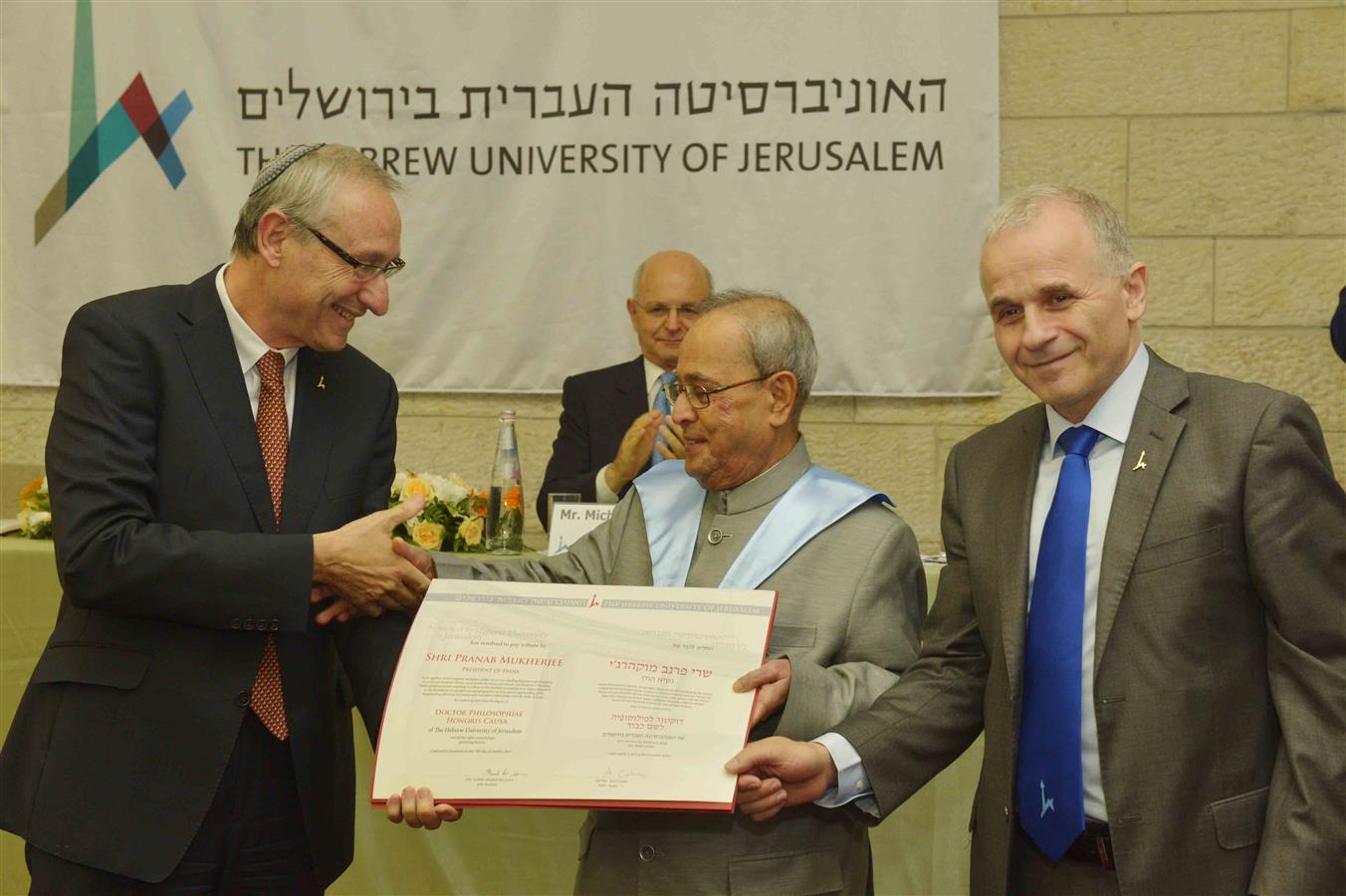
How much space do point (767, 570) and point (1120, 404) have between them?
601 mm

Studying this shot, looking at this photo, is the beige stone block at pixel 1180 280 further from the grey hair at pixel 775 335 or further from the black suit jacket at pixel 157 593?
the black suit jacket at pixel 157 593

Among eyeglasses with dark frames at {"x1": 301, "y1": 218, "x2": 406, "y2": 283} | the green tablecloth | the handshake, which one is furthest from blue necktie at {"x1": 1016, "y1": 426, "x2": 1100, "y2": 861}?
the green tablecloth

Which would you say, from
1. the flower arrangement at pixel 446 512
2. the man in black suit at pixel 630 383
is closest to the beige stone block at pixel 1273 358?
the man in black suit at pixel 630 383

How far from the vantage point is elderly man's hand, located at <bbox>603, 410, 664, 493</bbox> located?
12.5ft

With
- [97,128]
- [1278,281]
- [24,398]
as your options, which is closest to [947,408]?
[1278,281]

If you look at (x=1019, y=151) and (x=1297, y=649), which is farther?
(x=1019, y=151)

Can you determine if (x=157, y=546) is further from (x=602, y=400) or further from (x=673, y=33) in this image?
(x=673, y=33)

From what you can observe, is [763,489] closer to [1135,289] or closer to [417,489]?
[1135,289]

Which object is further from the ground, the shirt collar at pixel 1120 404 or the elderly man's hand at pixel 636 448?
the shirt collar at pixel 1120 404

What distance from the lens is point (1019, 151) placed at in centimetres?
468

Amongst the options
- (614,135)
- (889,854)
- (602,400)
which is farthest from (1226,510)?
(614,135)

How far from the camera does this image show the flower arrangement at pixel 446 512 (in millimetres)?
3627

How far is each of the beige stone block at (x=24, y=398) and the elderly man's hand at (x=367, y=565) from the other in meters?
3.58

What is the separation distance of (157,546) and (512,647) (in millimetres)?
548
